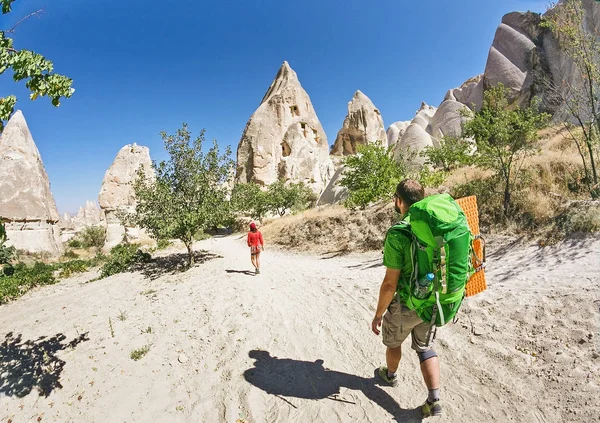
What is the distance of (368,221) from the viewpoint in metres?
12.7

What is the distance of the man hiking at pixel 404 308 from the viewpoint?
2293mm

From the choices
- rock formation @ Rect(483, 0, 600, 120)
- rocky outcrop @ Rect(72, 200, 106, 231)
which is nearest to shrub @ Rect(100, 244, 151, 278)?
rock formation @ Rect(483, 0, 600, 120)

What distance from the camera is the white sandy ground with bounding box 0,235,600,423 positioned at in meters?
2.78

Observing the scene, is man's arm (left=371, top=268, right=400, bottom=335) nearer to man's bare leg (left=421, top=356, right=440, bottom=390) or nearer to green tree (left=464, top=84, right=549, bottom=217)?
man's bare leg (left=421, top=356, right=440, bottom=390)

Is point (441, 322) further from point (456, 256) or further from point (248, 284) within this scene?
point (248, 284)

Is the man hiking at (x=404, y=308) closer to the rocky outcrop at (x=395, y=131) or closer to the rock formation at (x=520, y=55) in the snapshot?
the rock formation at (x=520, y=55)

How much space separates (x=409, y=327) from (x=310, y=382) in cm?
154

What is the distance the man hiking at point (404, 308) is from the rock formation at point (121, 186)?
2502 cm

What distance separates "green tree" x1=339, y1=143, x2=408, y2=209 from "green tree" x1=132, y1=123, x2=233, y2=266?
608cm

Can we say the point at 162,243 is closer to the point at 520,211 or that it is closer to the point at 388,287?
the point at 388,287

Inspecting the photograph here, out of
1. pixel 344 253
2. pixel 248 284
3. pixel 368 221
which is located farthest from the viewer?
pixel 368 221

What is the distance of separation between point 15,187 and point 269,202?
20.3 m

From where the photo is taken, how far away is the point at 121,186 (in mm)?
26750

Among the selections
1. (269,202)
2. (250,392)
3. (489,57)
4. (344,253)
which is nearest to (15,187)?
(269,202)
